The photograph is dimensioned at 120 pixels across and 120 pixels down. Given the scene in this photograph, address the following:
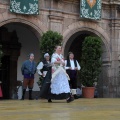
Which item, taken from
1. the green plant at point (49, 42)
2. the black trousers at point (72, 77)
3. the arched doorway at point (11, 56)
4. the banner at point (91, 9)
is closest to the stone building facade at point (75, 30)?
the arched doorway at point (11, 56)

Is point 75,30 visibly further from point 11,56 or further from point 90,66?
point 11,56

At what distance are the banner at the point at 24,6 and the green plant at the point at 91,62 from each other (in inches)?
103

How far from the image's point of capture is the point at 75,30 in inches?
674

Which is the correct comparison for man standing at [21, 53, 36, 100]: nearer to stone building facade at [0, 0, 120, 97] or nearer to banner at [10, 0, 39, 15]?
banner at [10, 0, 39, 15]

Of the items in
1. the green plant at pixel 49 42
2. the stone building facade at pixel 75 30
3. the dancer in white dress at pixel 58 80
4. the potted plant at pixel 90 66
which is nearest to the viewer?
the dancer in white dress at pixel 58 80

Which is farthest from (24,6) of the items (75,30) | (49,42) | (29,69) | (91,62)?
(91,62)

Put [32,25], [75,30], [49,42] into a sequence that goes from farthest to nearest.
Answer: [75,30] → [32,25] → [49,42]

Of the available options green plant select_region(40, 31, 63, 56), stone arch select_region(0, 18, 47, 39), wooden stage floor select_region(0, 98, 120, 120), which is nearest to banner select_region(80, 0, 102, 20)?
stone arch select_region(0, 18, 47, 39)

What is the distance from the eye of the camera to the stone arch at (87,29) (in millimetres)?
16781

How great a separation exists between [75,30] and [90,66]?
2.17 meters

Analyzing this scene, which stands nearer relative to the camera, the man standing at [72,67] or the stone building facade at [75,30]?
the man standing at [72,67]

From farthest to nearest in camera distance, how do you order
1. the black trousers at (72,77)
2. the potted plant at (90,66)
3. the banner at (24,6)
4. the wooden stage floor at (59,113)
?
the potted plant at (90,66)
the banner at (24,6)
the black trousers at (72,77)
the wooden stage floor at (59,113)

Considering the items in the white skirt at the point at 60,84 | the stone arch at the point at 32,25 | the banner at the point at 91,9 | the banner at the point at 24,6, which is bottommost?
the white skirt at the point at 60,84

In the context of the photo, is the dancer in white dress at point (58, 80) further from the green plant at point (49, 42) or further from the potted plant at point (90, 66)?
the potted plant at point (90, 66)
